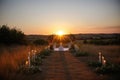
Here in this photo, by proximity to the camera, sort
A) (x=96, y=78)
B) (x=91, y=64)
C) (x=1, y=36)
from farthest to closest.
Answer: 1. (x=1, y=36)
2. (x=91, y=64)
3. (x=96, y=78)

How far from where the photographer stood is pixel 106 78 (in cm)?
1332

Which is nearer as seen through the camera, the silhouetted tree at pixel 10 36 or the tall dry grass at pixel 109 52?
the tall dry grass at pixel 109 52

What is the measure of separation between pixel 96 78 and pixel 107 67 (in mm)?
2417

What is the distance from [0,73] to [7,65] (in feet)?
9.70

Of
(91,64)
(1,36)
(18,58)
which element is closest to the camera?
(91,64)

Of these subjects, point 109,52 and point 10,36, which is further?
point 10,36

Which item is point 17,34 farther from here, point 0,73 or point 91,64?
point 0,73

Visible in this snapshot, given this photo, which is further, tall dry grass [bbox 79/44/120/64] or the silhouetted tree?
the silhouetted tree

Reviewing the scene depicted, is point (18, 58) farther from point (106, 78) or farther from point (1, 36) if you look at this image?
point (1, 36)

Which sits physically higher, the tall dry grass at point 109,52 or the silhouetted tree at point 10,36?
the silhouetted tree at point 10,36

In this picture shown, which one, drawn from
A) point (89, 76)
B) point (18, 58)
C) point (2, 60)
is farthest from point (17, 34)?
point (89, 76)

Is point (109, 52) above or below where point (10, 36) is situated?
below

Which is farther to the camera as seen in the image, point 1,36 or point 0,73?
point 1,36

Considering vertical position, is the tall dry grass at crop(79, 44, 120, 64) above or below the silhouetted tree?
below
